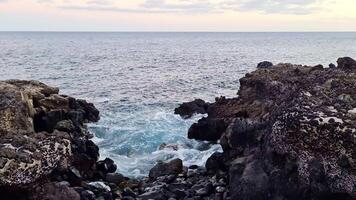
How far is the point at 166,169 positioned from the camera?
954 inches

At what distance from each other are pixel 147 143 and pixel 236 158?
416 inches

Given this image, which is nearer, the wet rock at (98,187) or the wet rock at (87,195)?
the wet rock at (87,195)

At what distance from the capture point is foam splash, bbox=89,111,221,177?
91.0ft

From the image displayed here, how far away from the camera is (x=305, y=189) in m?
16.5

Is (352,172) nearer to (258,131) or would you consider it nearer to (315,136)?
(315,136)

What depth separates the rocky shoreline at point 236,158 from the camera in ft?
54.2

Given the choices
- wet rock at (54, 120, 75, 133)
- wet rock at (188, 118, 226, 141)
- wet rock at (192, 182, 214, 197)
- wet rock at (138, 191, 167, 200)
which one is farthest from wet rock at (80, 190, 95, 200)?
wet rock at (188, 118, 226, 141)

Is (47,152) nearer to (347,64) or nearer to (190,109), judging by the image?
(190,109)

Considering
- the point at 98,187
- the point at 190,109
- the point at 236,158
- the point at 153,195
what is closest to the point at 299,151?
the point at 236,158

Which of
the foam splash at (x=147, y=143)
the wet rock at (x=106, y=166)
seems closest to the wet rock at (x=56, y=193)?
the wet rock at (x=106, y=166)

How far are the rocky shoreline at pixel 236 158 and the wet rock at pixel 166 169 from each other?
5cm

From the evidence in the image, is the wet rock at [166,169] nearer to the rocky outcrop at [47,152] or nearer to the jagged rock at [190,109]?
the rocky outcrop at [47,152]

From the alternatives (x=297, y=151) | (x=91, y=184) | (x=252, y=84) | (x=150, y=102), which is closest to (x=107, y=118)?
(x=150, y=102)

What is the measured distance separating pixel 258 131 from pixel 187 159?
6580 mm
